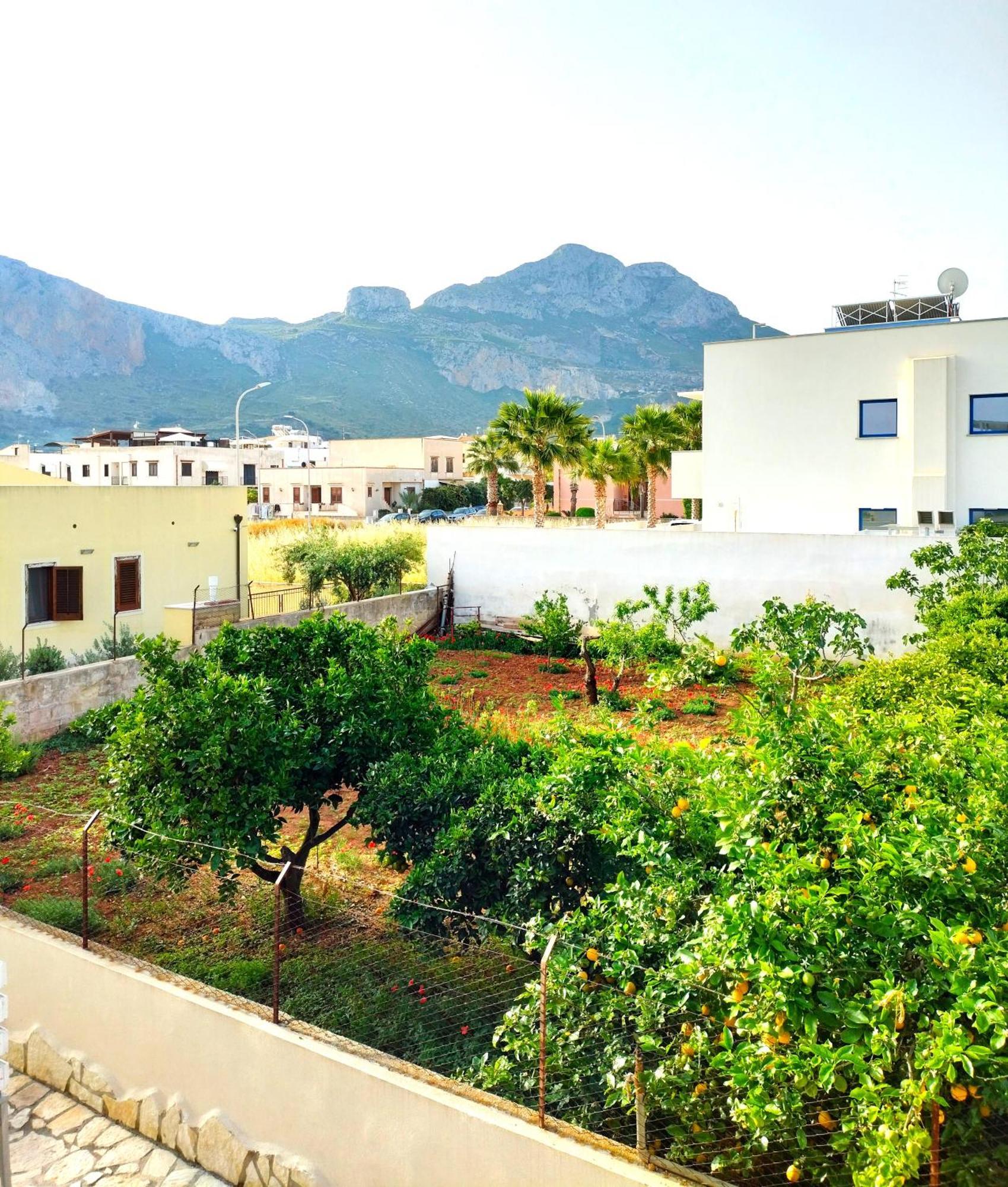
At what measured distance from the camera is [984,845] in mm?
4574

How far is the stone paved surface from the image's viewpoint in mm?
6820

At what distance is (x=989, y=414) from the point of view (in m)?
23.9

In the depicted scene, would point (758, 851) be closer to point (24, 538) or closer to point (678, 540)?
point (24, 538)

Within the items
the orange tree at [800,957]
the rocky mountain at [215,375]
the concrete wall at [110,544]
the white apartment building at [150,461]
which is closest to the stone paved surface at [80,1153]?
the orange tree at [800,957]

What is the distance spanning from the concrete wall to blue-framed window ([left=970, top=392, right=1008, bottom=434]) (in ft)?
59.1

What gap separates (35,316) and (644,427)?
165 metres

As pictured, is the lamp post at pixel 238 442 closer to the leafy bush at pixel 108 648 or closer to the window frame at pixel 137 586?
the window frame at pixel 137 586

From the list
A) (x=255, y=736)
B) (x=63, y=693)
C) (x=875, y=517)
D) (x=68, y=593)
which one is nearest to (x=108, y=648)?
(x=68, y=593)

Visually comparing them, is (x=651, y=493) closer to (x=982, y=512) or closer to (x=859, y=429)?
(x=859, y=429)

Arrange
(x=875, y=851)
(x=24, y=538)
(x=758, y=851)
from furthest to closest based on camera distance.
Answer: (x=24, y=538)
(x=758, y=851)
(x=875, y=851)

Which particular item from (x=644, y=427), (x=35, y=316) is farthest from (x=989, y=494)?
(x=35, y=316)

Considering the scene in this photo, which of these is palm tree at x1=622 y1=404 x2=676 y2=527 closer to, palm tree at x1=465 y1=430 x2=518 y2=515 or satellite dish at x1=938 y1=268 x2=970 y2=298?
palm tree at x1=465 y1=430 x2=518 y2=515

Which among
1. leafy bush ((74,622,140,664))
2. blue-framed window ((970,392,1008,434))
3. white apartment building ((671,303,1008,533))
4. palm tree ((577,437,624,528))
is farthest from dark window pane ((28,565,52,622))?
palm tree ((577,437,624,528))

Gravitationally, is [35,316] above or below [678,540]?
above
